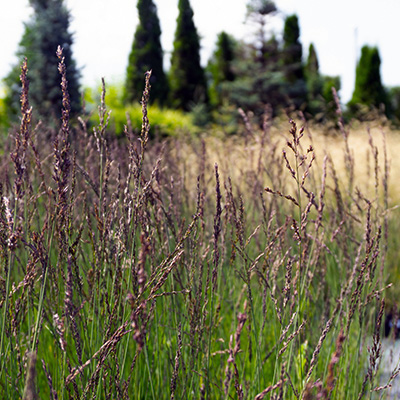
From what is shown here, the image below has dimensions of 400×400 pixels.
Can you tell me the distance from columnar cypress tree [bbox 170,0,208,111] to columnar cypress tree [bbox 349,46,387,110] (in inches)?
347

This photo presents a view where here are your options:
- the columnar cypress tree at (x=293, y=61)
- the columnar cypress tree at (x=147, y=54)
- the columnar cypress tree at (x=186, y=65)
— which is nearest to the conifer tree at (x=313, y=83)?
the columnar cypress tree at (x=293, y=61)

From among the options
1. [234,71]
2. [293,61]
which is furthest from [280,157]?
[293,61]

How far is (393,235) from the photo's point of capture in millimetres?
4535

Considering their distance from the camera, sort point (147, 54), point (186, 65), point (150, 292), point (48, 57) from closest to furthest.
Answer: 1. point (150, 292)
2. point (48, 57)
3. point (147, 54)
4. point (186, 65)

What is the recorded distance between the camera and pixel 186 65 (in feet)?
66.9

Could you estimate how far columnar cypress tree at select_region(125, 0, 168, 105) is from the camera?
18.4 metres

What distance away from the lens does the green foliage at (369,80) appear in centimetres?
2412

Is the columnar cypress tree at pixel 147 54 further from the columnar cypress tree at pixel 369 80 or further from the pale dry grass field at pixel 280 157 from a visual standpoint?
the columnar cypress tree at pixel 369 80

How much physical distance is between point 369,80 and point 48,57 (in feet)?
63.5

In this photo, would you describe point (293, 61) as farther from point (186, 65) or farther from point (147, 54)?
point (147, 54)

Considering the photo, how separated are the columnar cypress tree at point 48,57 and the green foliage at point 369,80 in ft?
59.4

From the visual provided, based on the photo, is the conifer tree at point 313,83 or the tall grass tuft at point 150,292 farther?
the conifer tree at point 313,83

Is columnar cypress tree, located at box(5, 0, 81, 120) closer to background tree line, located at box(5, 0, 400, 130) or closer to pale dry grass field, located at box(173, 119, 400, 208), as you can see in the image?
pale dry grass field, located at box(173, 119, 400, 208)

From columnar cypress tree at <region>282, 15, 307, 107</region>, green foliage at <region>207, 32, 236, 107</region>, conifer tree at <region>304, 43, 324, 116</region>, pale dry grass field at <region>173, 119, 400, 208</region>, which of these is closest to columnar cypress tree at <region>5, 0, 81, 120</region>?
pale dry grass field at <region>173, 119, 400, 208</region>
